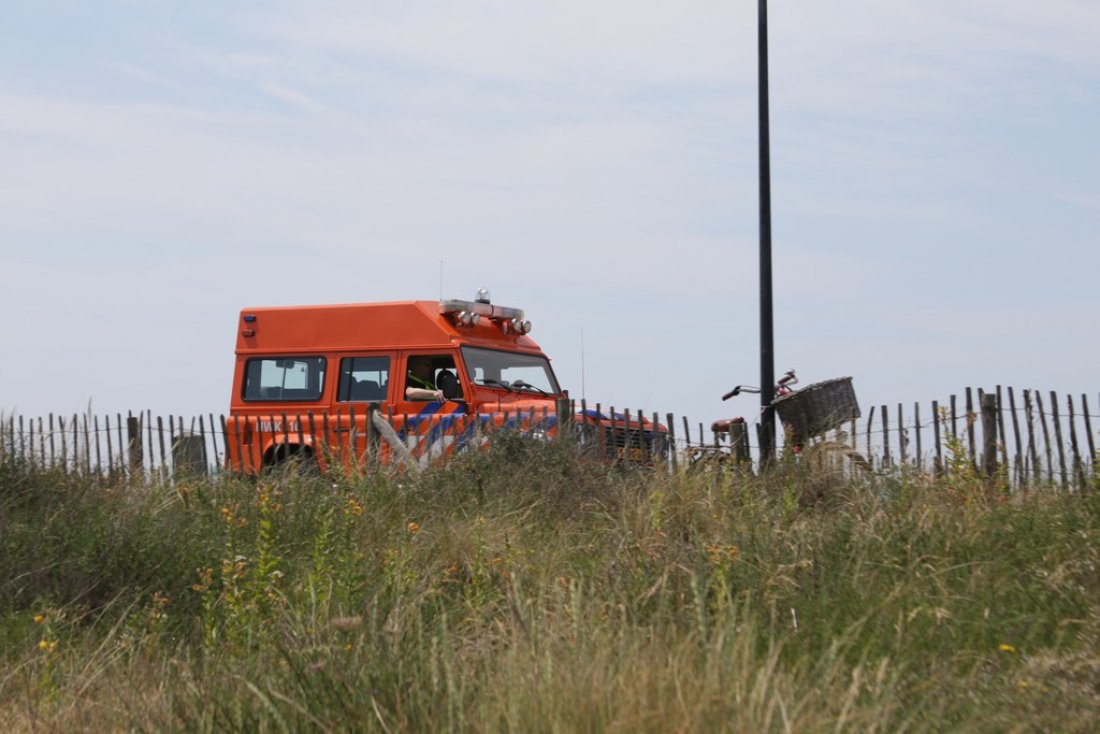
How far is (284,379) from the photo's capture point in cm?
1641

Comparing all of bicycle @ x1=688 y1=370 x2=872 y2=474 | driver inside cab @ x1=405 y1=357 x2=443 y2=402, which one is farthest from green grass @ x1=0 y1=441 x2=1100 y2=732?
driver inside cab @ x1=405 y1=357 x2=443 y2=402

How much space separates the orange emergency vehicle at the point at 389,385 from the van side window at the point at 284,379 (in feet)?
0.04

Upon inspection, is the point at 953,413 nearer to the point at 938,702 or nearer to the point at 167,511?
the point at 167,511

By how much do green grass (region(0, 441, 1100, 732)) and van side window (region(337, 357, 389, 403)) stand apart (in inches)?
174

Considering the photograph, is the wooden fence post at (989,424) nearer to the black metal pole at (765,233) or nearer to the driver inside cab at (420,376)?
the black metal pole at (765,233)

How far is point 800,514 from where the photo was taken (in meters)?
9.58

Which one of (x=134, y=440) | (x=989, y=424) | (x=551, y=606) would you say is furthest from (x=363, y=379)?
(x=551, y=606)

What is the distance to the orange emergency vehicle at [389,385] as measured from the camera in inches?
568

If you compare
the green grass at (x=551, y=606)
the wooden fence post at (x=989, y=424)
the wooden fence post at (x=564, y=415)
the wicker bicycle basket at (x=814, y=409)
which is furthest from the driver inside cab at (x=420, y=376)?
the wooden fence post at (x=989, y=424)

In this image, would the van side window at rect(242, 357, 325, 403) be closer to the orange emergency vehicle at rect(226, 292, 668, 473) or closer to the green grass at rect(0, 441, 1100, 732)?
the orange emergency vehicle at rect(226, 292, 668, 473)

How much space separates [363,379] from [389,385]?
1.39 feet

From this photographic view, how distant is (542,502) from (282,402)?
6.53 meters

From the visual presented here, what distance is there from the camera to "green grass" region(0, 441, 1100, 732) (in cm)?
433

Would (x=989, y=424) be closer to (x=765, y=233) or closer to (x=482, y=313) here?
(x=765, y=233)
